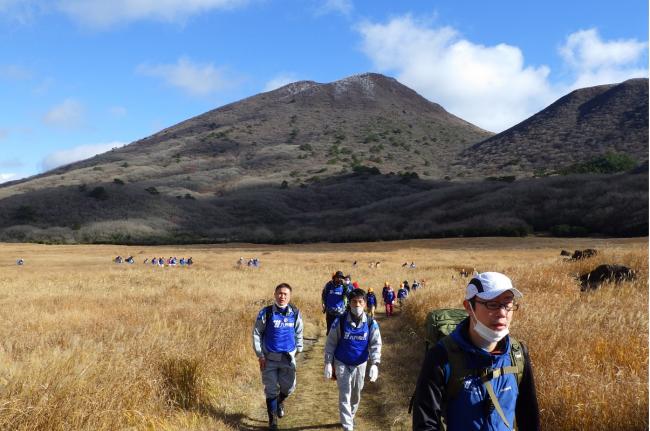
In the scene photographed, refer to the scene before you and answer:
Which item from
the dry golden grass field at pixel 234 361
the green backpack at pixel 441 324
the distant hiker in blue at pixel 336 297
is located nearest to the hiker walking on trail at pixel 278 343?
the dry golden grass field at pixel 234 361

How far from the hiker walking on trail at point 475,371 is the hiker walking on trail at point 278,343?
428 centimetres

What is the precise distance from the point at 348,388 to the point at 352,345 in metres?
0.62

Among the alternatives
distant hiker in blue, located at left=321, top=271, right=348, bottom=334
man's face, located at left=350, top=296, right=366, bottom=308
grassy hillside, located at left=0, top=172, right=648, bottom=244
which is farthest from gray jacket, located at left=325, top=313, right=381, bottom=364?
grassy hillside, located at left=0, top=172, right=648, bottom=244

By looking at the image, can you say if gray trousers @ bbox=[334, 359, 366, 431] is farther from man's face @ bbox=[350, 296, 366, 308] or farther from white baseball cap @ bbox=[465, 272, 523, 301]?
white baseball cap @ bbox=[465, 272, 523, 301]

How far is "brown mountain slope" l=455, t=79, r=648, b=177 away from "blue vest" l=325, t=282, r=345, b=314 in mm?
109716

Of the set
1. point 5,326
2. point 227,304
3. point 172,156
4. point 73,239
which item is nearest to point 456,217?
point 73,239

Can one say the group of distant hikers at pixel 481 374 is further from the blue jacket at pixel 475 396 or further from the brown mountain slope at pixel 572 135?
the brown mountain slope at pixel 572 135

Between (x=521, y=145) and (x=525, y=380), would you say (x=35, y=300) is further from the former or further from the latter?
(x=521, y=145)

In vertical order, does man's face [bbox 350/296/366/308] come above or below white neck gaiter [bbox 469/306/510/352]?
below

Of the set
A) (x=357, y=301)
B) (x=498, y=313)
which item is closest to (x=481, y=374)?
(x=498, y=313)

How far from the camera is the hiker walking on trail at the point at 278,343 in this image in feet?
24.1

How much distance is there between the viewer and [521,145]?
5443 inches

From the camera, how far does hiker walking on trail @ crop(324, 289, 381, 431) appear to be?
684 cm

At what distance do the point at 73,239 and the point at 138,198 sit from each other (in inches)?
956
